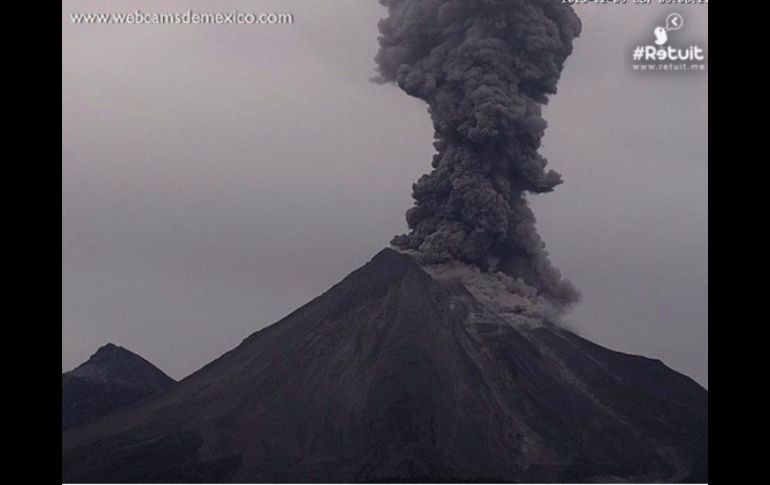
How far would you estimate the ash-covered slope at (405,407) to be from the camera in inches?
1373

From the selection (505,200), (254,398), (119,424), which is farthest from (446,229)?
(119,424)

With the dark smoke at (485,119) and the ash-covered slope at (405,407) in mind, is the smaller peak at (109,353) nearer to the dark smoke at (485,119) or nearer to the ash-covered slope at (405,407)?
the ash-covered slope at (405,407)

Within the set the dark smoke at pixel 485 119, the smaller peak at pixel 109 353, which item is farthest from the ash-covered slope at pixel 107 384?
the dark smoke at pixel 485 119

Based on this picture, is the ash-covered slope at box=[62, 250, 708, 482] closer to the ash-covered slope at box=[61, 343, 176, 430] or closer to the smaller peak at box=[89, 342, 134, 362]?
the ash-covered slope at box=[61, 343, 176, 430]

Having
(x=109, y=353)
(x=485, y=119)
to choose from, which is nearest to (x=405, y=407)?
(x=485, y=119)

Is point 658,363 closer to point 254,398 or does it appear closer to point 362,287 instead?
point 362,287

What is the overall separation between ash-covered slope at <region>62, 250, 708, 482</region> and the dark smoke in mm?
1708

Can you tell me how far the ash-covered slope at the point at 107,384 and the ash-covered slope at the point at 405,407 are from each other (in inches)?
53.5

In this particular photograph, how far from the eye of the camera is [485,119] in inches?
1692

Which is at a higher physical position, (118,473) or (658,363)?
(658,363)

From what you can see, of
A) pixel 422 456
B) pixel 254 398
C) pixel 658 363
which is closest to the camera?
pixel 422 456

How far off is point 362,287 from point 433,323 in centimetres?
328

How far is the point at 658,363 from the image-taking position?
4175cm

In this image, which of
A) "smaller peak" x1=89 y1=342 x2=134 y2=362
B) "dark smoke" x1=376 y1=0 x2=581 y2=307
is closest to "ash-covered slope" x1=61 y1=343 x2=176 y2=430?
"smaller peak" x1=89 y1=342 x2=134 y2=362
